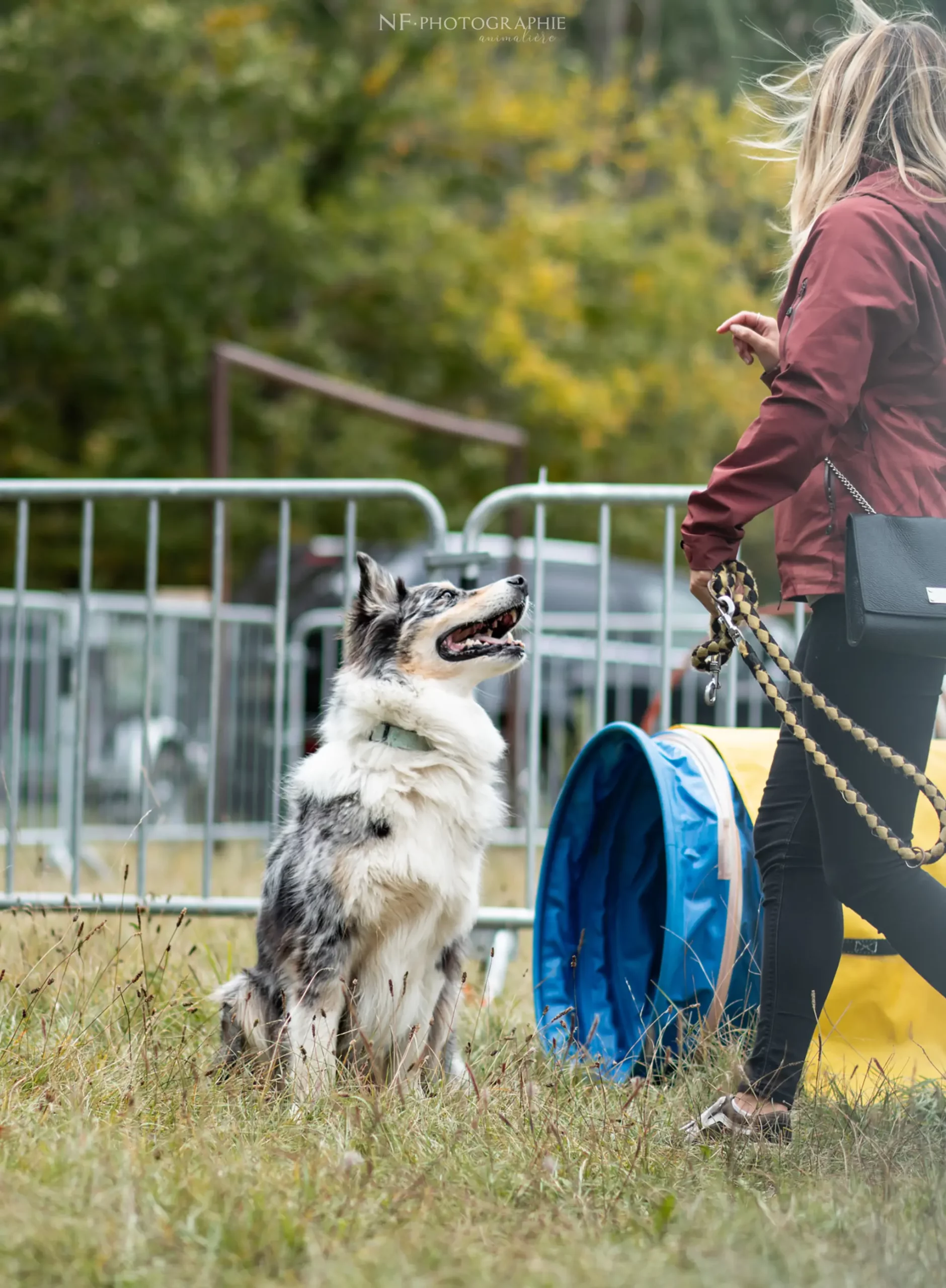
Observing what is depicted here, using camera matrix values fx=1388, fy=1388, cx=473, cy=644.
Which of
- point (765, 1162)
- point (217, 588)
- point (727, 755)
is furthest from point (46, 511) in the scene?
point (765, 1162)

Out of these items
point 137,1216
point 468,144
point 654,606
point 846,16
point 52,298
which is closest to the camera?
point 137,1216

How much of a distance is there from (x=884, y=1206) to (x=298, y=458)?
561 inches

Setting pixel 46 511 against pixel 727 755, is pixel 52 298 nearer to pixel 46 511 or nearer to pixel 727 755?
pixel 46 511

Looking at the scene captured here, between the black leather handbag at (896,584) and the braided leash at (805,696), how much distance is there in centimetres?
17

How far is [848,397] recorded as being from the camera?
2.73m

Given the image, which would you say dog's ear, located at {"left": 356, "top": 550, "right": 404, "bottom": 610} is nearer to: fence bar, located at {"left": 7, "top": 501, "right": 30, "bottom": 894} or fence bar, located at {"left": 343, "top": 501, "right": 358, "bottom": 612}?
fence bar, located at {"left": 343, "top": 501, "right": 358, "bottom": 612}

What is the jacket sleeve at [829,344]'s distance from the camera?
271 centimetres

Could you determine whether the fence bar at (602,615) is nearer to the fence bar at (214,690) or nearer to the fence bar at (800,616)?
the fence bar at (800,616)

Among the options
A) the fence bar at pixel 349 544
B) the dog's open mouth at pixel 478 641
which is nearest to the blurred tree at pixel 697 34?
the fence bar at pixel 349 544

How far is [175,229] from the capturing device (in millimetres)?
14852

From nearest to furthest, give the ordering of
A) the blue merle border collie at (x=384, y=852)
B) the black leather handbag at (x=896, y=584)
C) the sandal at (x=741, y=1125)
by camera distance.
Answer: the black leather handbag at (x=896, y=584), the sandal at (x=741, y=1125), the blue merle border collie at (x=384, y=852)

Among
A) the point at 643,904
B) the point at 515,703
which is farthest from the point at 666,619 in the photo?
the point at 515,703

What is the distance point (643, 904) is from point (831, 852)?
1.68 metres

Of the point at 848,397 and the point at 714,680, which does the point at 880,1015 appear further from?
the point at 848,397
